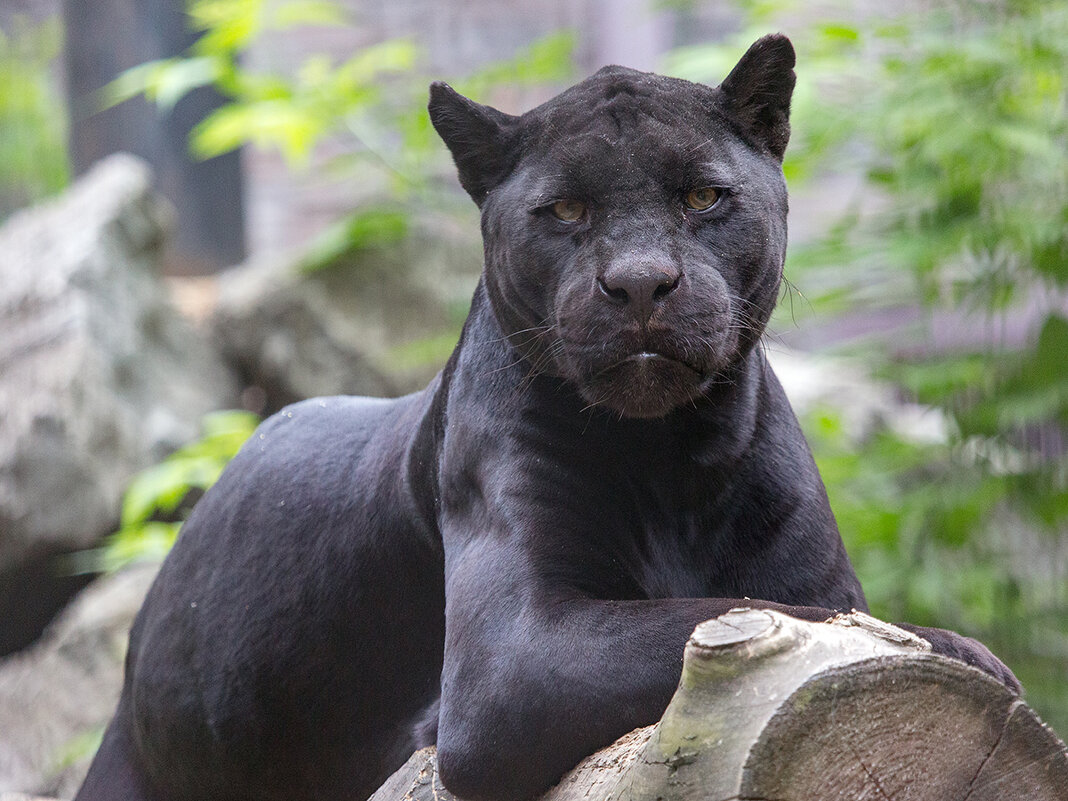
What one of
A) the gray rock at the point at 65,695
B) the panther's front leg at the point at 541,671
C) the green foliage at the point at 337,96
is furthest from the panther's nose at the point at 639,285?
the gray rock at the point at 65,695

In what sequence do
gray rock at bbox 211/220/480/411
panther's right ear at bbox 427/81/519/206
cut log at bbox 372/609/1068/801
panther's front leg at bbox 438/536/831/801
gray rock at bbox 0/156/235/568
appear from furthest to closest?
gray rock at bbox 211/220/480/411 → gray rock at bbox 0/156/235/568 → panther's right ear at bbox 427/81/519/206 → panther's front leg at bbox 438/536/831/801 → cut log at bbox 372/609/1068/801

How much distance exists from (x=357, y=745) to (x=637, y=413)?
112cm

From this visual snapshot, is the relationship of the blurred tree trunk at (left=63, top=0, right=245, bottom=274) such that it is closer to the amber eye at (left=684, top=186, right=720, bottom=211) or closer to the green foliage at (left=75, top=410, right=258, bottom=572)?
the green foliage at (left=75, top=410, right=258, bottom=572)

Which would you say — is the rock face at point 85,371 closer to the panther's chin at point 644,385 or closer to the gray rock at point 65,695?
the gray rock at point 65,695

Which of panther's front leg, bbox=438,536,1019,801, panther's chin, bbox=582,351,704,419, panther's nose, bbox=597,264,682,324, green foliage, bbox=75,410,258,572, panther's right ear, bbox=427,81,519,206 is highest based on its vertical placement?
panther's right ear, bbox=427,81,519,206

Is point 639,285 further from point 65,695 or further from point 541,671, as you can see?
point 65,695

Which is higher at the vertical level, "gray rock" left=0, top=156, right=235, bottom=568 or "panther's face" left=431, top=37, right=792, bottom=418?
"panther's face" left=431, top=37, right=792, bottom=418

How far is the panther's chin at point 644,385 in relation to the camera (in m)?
2.04

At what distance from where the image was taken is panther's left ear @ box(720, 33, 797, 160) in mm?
2229

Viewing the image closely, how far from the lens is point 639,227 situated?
6.65ft

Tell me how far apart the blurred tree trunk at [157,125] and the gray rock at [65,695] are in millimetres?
3745

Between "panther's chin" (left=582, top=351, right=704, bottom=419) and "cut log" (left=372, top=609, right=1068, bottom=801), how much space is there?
25.1 inches

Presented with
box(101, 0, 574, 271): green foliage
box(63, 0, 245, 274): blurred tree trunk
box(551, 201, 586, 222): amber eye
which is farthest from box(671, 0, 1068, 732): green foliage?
box(63, 0, 245, 274): blurred tree trunk

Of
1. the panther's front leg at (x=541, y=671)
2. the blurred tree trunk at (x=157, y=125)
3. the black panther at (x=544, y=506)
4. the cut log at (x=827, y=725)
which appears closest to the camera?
the cut log at (x=827, y=725)
